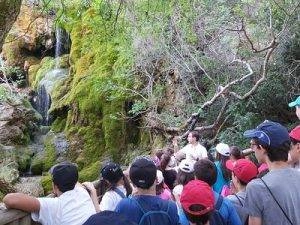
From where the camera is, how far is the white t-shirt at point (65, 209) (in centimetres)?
304

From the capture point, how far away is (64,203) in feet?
10.3

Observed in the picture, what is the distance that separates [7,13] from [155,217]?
10.8 feet

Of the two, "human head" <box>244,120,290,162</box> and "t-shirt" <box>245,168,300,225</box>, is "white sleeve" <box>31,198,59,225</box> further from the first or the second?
"human head" <box>244,120,290,162</box>

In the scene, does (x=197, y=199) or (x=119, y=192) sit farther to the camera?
(x=119, y=192)

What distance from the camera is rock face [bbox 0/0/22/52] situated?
5.03 m

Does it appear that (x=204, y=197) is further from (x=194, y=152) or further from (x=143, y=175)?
(x=194, y=152)

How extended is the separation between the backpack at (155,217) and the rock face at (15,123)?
1507 centimetres

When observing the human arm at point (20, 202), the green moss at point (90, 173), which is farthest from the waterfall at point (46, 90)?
the human arm at point (20, 202)

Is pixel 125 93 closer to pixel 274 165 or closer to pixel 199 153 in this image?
pixel 199 153

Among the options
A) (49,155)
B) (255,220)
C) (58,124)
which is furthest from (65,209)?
(58,124)

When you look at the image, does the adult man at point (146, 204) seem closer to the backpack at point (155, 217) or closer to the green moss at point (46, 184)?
the backpack at point (155, 217)

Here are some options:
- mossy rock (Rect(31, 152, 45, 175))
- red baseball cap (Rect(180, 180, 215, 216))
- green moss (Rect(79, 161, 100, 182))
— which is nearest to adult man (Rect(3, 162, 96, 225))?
red baseball cap (Rect(180, 180, 215, 216))

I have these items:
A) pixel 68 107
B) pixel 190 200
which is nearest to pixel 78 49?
pixel 68 107

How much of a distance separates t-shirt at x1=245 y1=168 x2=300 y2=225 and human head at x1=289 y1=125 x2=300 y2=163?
41.4 inches
